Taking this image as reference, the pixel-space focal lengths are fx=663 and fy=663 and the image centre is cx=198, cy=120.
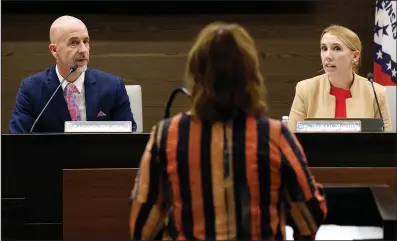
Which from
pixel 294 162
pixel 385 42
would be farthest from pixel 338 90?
pixel 294 162

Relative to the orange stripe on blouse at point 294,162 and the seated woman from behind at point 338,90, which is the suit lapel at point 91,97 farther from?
the orange stripe on blouse at point 294,162

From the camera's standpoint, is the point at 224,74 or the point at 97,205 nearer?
the point at 224,74

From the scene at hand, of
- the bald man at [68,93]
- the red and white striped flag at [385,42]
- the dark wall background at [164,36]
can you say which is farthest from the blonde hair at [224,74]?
the dark wall background at [164,36]

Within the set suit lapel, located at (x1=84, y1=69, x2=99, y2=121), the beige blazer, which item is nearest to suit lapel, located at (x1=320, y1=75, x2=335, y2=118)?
the beige blazer

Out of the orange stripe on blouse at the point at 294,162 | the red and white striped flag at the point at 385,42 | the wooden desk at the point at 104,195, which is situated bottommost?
the wooden desk at the point at 104,195

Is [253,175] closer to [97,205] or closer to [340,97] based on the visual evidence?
[97,205]

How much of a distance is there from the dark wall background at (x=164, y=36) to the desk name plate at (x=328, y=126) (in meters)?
2.26

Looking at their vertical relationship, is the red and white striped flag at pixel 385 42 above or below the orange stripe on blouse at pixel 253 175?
above

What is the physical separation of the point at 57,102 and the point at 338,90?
4.75 ft

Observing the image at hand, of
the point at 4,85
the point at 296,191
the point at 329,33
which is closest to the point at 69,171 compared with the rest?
the point at 296,191

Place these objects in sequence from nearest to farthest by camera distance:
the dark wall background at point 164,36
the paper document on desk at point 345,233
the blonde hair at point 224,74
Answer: the blonde hair at point 224,74
the paper document on desk at point 345,233
the dark wall background at point 164,36

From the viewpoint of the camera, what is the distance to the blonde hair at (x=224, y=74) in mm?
1586

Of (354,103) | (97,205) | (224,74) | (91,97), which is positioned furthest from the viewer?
(354,103)

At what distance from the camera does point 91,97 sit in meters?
3.32
